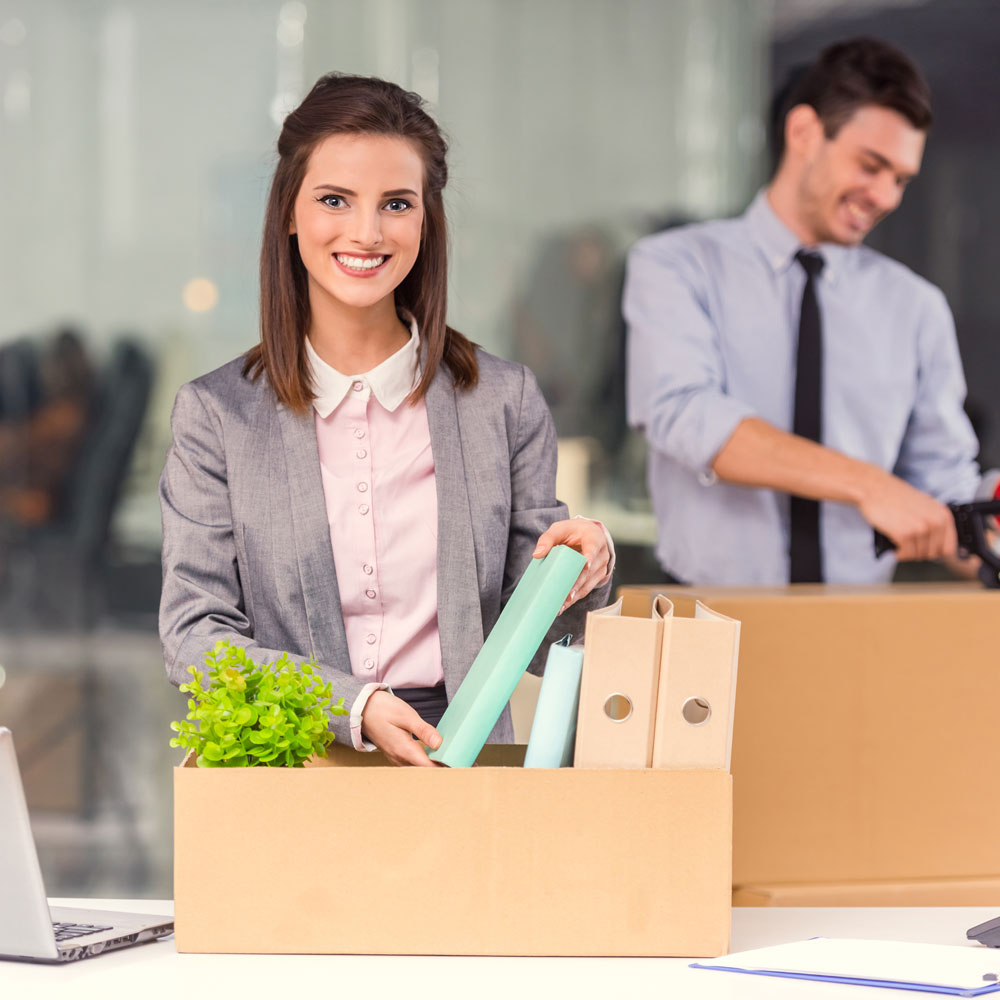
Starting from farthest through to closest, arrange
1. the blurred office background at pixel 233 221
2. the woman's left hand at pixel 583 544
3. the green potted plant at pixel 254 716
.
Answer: the blurred office background at pixel 233 221 < the woman's left hand at pixel 583 544 < the green potted plant at pixel 254 716

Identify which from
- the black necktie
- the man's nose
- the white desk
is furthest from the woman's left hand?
the man's nose

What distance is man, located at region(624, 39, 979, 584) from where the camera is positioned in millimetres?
2701

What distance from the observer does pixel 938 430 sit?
280 centimetres

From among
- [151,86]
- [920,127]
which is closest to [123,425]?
[151,86]

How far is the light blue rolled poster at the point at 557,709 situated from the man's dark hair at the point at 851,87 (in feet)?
6.42

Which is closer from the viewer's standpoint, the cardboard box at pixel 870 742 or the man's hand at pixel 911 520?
the cardboard box at pixel 870 742

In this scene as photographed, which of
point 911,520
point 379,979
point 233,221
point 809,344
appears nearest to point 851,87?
point 809,344

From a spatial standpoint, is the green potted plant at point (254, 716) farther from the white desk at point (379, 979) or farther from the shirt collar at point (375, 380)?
the shirt collar at point (375, 380)

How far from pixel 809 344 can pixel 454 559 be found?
4.67ft

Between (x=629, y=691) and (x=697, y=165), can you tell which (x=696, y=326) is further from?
(x=629, y=691)

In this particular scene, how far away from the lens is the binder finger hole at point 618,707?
118 cm

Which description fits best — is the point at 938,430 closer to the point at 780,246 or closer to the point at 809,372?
the point at 809,372

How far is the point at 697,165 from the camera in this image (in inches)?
116

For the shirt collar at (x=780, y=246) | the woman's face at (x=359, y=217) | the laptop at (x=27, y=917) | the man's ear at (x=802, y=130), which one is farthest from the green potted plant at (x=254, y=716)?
the man's ear at (x=802, y=130)
